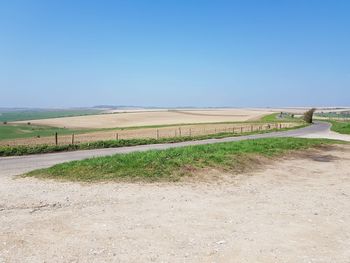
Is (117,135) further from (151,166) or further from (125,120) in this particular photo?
(125,120)

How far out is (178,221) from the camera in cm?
→ 865

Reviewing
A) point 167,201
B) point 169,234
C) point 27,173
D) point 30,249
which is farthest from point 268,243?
point 27,173

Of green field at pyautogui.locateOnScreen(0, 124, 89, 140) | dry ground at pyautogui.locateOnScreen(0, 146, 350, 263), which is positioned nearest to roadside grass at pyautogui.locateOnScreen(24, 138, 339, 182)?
dry ground at pyautogui.locateOnScreen(0, 146, 350, 263)

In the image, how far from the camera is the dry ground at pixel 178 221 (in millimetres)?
6773

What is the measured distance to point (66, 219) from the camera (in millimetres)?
8766

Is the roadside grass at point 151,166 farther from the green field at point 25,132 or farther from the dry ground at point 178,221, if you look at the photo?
the green field at point 25,132

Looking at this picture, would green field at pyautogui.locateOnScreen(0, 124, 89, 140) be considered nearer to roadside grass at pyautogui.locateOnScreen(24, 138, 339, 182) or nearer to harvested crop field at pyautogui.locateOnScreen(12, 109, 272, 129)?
harvested crop field at pyautogui.locateOnScreen(12, 109, 272, 129)

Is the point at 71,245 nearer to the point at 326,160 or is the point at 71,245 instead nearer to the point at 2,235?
the point at 2,235

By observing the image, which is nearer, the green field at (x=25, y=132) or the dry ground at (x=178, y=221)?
the dry ground at (x=178, y=221)

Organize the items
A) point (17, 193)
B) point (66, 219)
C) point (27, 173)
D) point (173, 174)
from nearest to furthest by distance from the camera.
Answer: point (66, 219), point (17, 193), point (173, 174), point (27, 173)

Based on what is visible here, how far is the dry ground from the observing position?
6773 millimetres

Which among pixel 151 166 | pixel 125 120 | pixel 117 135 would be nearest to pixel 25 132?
pixel 117 135

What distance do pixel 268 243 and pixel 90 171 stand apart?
9273 millimetres

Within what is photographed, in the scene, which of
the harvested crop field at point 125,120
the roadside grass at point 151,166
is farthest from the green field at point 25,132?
the roadside grass at point 151,166
